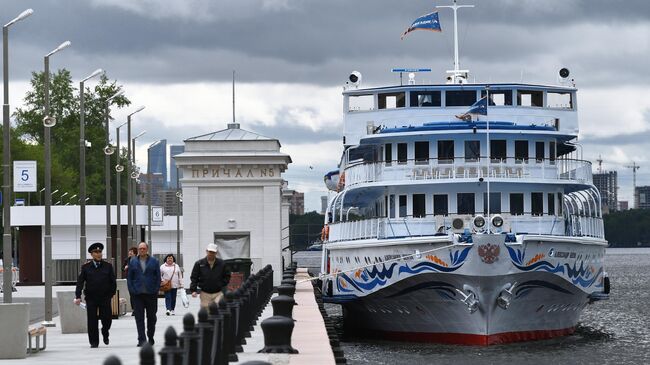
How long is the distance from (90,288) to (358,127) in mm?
24534

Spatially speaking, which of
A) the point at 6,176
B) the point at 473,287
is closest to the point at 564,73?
the point at 473,287

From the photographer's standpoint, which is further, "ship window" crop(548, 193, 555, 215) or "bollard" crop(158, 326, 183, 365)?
"ship window" crop(548, 193, 555, 215)

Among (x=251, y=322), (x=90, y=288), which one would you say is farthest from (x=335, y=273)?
(x=90, y=288)

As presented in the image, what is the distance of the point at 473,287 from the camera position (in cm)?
3909

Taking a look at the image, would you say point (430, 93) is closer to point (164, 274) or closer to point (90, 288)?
point (164, 274)

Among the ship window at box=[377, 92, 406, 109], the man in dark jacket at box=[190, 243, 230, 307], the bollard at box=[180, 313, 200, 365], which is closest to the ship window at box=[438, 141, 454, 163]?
the ship window at box=[377, 92, 406, 109]

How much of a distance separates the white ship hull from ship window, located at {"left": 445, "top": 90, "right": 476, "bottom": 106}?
6431 millimetres

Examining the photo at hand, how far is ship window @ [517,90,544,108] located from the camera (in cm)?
4709

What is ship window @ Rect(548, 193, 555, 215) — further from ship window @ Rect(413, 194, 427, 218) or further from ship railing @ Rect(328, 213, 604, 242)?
ship window @ Rect(413, 194, 427, 218)

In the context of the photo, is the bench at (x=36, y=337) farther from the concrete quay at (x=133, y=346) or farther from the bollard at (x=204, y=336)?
the bollard at (x=204, y=336)

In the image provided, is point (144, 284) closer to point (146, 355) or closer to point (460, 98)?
point (146, 355)

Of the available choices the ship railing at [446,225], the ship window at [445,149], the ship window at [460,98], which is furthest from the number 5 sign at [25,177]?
the ship window at [460,98]

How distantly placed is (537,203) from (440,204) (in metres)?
2.97

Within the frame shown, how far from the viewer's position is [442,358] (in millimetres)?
37844
